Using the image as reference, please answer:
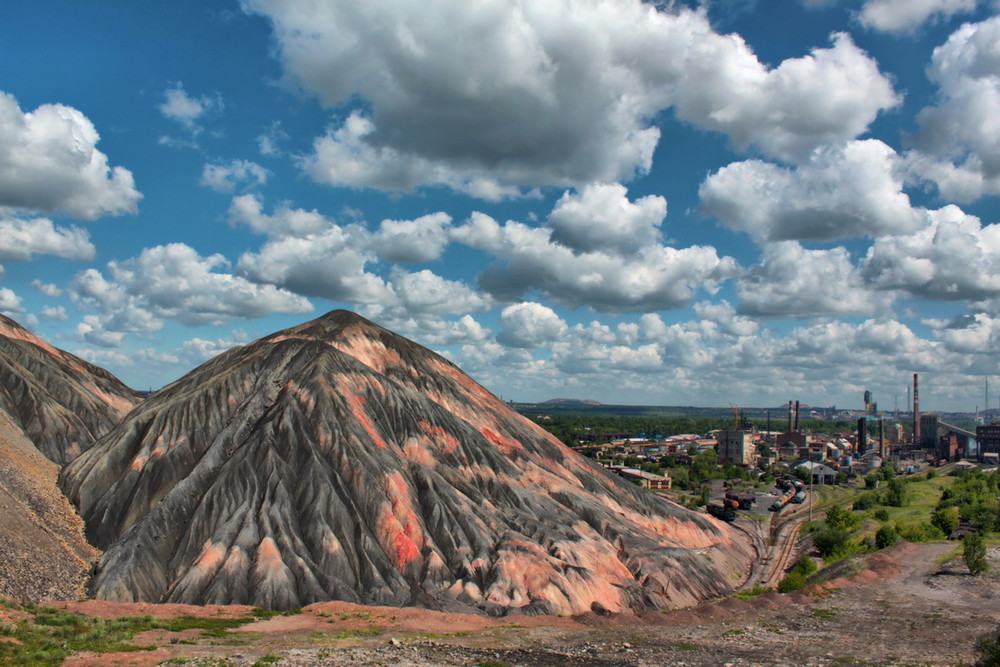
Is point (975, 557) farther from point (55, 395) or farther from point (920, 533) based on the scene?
point (55, 395)

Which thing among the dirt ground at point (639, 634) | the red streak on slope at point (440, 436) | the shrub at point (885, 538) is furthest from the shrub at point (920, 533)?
the red streak on slope at point (440, 436)

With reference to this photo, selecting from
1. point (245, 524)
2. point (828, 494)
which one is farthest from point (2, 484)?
point (828, 494)

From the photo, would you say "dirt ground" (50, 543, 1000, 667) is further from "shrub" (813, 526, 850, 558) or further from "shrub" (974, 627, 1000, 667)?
"shrub" (813, 526, 850, 558)

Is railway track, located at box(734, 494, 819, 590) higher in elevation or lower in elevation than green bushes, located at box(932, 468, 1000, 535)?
lower

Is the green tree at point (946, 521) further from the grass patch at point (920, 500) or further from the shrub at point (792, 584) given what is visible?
the shrub at point (792, 584)

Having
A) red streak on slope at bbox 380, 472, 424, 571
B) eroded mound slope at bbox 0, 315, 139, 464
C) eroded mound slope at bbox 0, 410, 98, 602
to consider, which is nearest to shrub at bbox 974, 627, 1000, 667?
red streak on slope at bbox 380, 472, 424, 571

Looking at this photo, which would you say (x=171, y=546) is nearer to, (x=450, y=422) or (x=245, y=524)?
(x=245, y=524)
